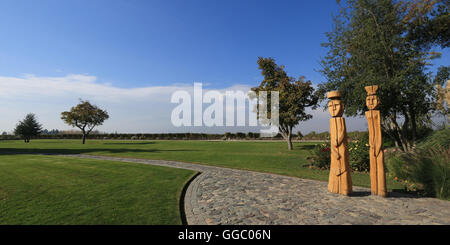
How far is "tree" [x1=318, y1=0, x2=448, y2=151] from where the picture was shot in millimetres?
11812

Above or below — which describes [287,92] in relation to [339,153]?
above

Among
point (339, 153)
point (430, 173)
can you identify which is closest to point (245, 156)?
point (339, 153)

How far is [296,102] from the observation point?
21.2 metres

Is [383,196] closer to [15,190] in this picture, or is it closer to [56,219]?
[56,219]

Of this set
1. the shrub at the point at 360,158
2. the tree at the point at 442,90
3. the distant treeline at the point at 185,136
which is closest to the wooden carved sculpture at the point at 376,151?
the shrub at the point at 360,158

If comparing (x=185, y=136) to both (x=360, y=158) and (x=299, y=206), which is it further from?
(x=299, y=206)

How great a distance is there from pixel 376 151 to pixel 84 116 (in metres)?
49.8

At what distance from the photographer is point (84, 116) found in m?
43.1

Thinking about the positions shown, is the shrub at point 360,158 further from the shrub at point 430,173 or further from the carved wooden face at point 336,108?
the carved wooden face at point 336,108

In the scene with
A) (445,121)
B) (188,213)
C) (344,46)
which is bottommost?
(188,213)

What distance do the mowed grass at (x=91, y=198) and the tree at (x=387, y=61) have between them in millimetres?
11574

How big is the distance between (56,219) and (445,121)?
54.6 feet

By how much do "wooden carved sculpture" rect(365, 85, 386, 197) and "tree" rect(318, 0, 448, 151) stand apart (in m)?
6.83
